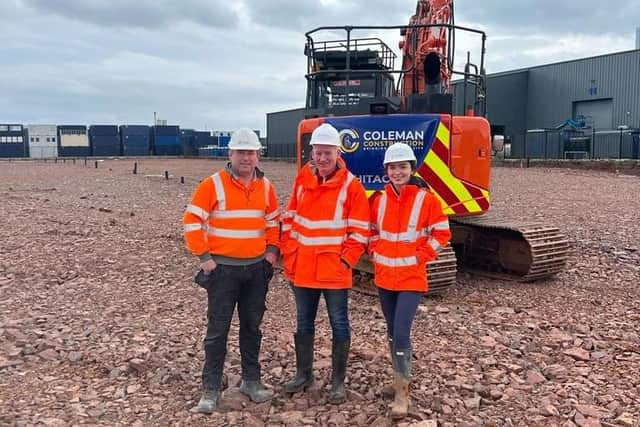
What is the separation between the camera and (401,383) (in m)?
4.11

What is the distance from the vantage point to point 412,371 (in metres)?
4.78

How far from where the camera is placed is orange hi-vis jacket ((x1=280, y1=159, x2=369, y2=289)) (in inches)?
166

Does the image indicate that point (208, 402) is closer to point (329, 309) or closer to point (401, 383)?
point (329, 309)

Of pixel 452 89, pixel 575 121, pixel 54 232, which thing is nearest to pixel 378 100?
pixel 452 89

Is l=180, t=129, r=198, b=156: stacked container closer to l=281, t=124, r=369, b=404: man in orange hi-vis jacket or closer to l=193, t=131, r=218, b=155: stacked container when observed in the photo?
l=193, t=131, r=218, b=155: stacked container

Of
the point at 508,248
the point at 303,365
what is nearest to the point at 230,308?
the point at 303,365

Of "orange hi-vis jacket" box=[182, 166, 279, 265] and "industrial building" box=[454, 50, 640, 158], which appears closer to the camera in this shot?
"orange hi-vis jacket" box=[182, 166, 279, 265]

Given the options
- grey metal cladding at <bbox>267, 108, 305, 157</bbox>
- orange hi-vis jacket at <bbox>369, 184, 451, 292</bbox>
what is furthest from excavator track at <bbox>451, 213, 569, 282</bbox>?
grey metal cladding at <bbox>267, 108, 305, 157</bbox>

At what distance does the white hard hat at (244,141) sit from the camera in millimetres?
4172

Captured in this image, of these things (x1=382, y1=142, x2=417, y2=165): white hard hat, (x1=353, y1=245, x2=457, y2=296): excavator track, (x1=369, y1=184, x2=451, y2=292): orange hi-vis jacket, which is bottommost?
(x1=353, y1=245, x2=457, y2=296): excavator track

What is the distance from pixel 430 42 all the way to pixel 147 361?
5.77 meters

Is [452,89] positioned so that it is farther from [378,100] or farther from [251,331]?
[251,331]

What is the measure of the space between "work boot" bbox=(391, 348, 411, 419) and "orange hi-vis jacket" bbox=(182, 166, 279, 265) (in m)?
1.17

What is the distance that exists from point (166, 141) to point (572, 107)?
4666 centimetres
